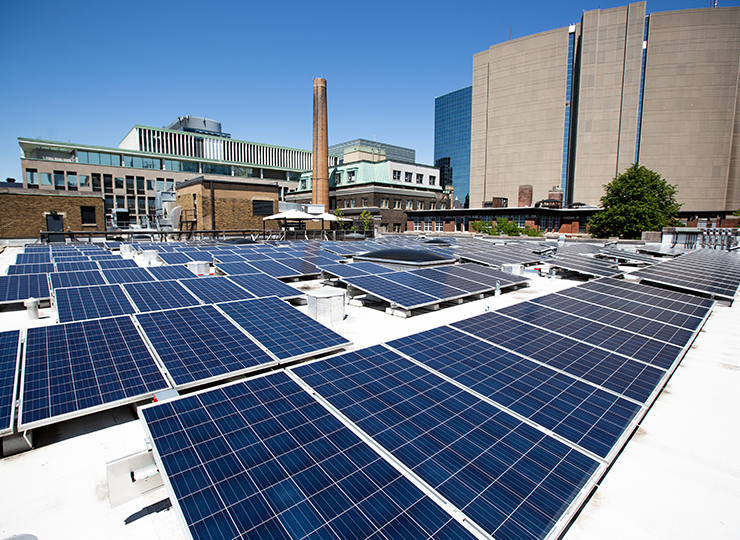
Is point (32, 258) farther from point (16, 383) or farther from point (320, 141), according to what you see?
point (320, 141)

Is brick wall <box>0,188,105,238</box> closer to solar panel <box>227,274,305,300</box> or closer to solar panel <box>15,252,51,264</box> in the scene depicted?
solar panel <box>15,252,51,264</box>

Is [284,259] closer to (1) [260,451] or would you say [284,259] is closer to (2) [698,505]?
(1) [260,451]

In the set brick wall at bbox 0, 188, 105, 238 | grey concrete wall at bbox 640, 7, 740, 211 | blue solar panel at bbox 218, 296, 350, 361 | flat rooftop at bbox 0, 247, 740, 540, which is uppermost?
grey concrete wall at bbox 640, 7, 740, 211

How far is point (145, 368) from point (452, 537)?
21.6 feet

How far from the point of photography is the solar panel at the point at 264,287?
13.9 metres

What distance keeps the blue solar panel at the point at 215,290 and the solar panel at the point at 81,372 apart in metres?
4.02

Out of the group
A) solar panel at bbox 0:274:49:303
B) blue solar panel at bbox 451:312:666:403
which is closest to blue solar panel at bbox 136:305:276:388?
blue solar panel at bbox 451:312:666:403

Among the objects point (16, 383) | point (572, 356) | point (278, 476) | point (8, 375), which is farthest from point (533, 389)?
point (8, 375)

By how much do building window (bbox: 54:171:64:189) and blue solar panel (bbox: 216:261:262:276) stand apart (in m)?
102

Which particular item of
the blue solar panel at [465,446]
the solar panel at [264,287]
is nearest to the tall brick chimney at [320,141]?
the solar panel at [264,287]

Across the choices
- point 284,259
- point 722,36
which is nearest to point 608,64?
point 722,36

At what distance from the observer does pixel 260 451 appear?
477 cm

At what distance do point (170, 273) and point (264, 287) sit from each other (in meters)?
7.13

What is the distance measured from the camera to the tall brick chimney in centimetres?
6956
